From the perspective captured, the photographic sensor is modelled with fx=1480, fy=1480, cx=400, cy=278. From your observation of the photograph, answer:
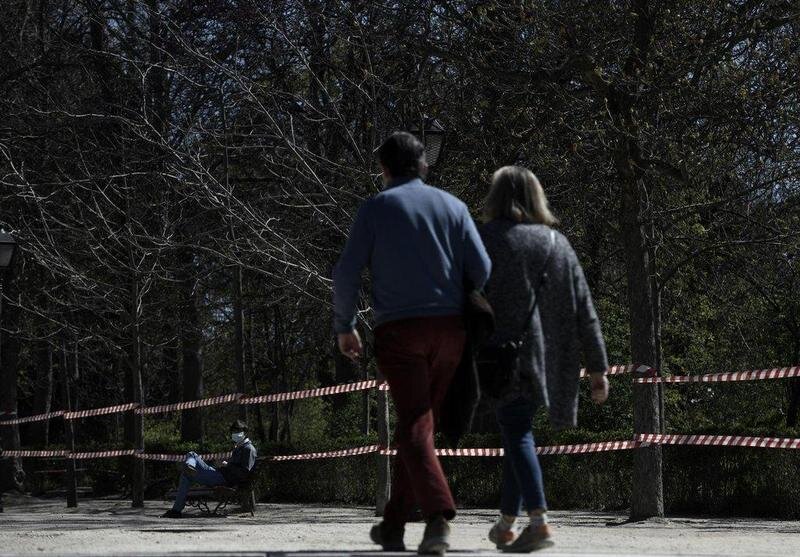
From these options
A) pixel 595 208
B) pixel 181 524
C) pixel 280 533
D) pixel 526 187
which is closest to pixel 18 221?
pixel 181 524

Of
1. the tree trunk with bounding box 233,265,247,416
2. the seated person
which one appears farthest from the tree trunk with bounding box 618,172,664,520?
the tree trunk with bounding box 233,265,247,416

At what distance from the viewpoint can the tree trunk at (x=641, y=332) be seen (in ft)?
48.6

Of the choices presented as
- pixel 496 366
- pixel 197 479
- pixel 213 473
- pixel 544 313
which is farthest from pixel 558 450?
pixel 496 366

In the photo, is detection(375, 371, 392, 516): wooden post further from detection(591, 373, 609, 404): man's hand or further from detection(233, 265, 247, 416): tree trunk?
detection(591, 373, 609, 404): man's hand

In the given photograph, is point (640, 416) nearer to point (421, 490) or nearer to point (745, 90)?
point (745, 90)

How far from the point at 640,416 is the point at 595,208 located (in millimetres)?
2520

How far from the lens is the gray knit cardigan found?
6641mm

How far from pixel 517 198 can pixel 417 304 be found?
83 cm

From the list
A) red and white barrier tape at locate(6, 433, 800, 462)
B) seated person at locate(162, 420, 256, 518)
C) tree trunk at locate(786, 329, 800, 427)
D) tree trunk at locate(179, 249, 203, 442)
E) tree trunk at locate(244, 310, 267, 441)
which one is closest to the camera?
red and white barrier tape at locate(6, 433, 800, 462)

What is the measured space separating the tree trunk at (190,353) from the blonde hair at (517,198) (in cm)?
1559

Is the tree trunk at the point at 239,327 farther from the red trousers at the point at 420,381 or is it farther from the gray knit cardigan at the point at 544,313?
the red trousers at the point at 420,381

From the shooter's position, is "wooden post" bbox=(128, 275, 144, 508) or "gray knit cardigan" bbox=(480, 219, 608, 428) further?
"wooden post" bbox=(128, 275, 144, 508)

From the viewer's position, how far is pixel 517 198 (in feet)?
22.3

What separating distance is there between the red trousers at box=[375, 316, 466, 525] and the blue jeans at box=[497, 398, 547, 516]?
17.6 inches
